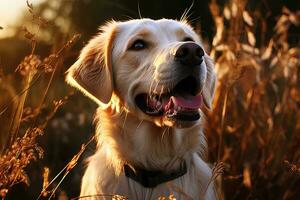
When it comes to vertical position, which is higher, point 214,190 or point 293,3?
point 214,190

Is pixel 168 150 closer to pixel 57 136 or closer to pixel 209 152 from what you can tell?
pixel 209 152

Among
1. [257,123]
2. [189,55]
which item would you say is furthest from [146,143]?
[257,123]

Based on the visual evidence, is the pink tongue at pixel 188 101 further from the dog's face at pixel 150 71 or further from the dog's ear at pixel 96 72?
the dog's ear at pixel 96 72

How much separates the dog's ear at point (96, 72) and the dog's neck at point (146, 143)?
15 centimetres

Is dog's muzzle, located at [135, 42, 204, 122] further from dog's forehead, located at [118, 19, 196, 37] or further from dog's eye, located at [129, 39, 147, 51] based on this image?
dog's forehead, located at [118, 19, 196, 37]

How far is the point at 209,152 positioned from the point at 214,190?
99 centimetres

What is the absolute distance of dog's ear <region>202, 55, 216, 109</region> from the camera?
352 centimetres

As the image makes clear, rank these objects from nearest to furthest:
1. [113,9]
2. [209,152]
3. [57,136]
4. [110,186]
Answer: [110,186]
[209,152]
[57,136]
[113,9]

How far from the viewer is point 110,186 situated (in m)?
3.20

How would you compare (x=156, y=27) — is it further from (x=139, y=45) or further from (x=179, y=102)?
(x=179, y=102)

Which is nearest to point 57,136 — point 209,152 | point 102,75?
point 209,152

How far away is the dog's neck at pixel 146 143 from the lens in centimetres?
327

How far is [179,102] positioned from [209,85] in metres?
0.59

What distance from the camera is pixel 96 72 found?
347 centimetres
